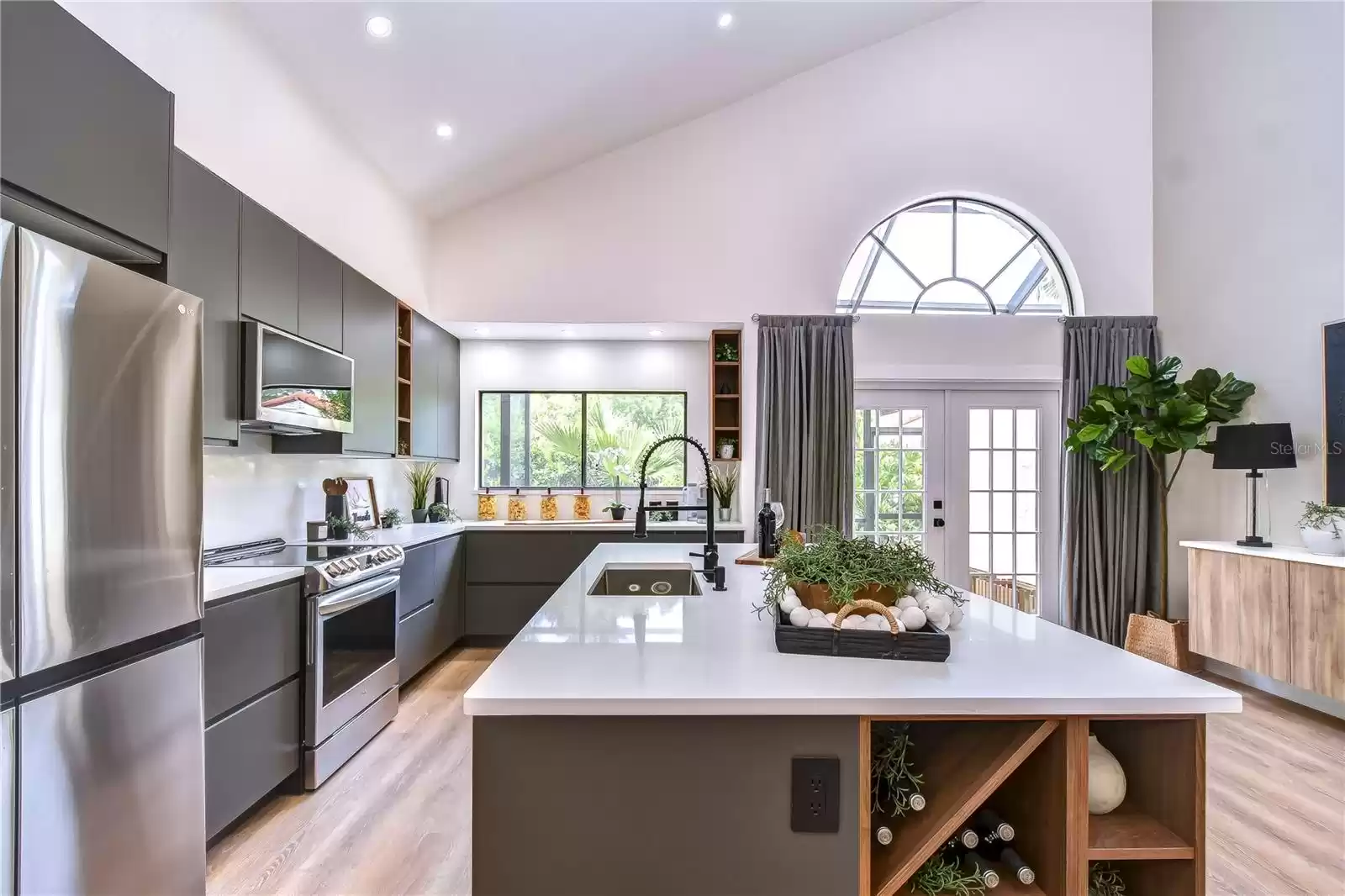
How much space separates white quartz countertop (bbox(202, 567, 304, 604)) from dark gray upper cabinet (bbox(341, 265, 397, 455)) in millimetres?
945

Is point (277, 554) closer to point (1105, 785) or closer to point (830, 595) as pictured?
point (830, 595)

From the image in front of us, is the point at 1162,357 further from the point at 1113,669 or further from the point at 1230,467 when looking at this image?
the point at 1113,669

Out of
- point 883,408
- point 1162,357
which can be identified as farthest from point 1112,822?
point 1162,357

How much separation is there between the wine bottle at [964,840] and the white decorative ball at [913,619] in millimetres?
365

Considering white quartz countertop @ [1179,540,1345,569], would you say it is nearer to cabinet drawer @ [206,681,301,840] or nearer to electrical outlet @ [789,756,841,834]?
electrical outlet @ [789,756,841,834]

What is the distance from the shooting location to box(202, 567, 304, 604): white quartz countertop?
1974 mm

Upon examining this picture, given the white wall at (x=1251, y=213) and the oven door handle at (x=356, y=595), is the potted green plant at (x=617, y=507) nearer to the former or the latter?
the oven door handle at (x=356, y=595)

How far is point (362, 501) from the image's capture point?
394 centimetres

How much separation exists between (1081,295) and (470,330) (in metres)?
4.44

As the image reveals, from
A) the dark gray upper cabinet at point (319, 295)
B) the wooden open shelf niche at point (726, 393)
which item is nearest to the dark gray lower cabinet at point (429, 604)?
the dark gray upper cabinet at point (319, 295)

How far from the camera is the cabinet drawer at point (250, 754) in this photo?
1988 mm

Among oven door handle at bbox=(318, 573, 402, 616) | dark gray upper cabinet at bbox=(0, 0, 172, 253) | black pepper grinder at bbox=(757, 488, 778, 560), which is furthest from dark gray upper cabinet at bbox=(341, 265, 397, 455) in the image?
black pepper grinder at bbox=(757, 488, 778, 560)

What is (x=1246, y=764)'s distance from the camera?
275 cm

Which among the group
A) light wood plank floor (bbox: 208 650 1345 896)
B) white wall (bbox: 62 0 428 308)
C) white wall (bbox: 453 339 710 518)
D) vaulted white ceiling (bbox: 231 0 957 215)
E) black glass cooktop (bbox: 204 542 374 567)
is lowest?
light wood plank floor (bbox: 208 650 1345 896)
